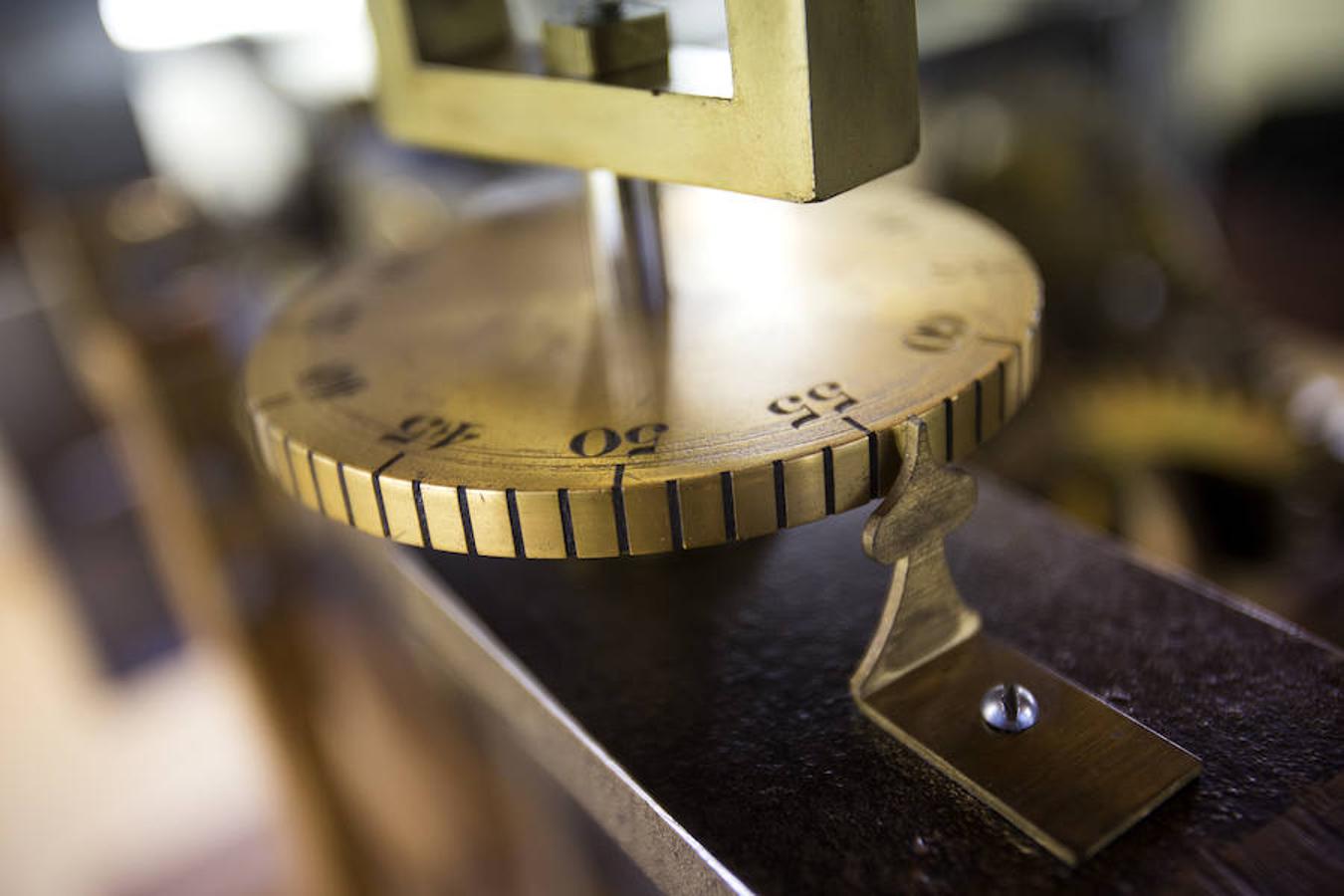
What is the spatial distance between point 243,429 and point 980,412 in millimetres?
462

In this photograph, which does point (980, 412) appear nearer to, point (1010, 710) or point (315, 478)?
point (1010, 710)

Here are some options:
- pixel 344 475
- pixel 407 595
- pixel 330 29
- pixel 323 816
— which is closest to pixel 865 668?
pixel 344 475

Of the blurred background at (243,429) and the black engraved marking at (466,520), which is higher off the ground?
the black engraved marking at (466,520)

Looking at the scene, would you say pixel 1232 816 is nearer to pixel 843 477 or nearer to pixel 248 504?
pixel 843 477

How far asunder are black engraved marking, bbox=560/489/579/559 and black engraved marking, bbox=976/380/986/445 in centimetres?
19

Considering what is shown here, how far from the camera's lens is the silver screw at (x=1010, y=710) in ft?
1.69

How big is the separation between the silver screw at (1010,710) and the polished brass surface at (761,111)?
0.24 m

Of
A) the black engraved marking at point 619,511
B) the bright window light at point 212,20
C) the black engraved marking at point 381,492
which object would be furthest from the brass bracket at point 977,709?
the bright window light at point 212,20

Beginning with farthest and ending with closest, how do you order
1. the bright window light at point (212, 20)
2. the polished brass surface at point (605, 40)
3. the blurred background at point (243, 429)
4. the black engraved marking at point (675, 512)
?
the bright window light at point (212, 20) < the blurred background at point (243, 429) < the polished brass surface at point (605, 40) < the black engraved marking at point (675, 512)

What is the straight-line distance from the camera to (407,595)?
818mm

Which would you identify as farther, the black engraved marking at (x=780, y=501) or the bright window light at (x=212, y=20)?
the bright window light at (x=212, y=20)

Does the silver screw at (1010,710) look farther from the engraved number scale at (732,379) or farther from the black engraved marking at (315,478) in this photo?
the black engraved marking at (315,478)

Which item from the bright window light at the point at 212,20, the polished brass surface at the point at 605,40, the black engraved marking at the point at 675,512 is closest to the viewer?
the black engraved marking at the point at 675,512

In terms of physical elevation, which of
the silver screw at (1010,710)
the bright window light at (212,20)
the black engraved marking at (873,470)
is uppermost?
the bright window light at (212,20)
